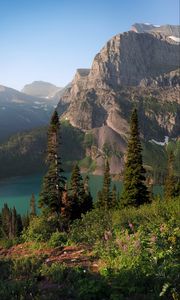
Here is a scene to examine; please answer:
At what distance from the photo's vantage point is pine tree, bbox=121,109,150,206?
65188mm

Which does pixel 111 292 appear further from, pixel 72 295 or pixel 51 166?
pixel 51 166

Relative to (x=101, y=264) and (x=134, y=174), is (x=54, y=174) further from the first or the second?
(x=101, y=264)

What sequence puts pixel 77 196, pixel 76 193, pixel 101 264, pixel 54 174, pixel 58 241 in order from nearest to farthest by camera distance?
pixel 101 264 → pixel 58 241 → pixel 54 174 → pixel 77 196 → pixel 76 193

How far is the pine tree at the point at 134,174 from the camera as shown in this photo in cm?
6519

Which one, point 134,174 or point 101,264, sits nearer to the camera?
point 101,264

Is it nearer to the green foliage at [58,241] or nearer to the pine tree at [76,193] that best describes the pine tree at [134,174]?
the pine tree at [76,193]

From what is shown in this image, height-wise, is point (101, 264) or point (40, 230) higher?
point (101, 264)

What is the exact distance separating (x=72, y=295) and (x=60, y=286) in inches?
33.4

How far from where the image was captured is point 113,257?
13086 mm

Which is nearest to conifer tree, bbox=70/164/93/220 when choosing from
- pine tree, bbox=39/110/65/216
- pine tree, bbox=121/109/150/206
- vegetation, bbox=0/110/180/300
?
pine tree, bbox=121/109/150/206

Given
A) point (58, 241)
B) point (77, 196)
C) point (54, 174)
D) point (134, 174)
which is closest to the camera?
point (58, 241)

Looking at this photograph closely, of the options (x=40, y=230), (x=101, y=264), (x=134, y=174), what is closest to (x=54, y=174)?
(x=134, y=174)

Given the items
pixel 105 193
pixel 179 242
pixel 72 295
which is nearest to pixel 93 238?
pixel 179 242

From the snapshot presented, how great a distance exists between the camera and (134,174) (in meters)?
66.2
